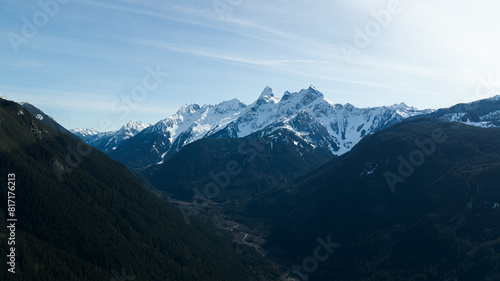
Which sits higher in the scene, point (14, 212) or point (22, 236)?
point (14, 212)

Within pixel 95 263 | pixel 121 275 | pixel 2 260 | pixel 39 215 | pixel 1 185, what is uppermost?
pixel 1 185

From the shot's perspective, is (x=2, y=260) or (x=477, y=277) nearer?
(x=2, y=260)

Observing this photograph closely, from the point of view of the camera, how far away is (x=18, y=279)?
15875cm

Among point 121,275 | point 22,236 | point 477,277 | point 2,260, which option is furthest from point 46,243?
point 477,277

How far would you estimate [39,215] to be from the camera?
200m

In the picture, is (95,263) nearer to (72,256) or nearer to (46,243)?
(72,256)

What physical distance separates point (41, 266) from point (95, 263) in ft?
102

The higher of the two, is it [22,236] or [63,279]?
[22,236]

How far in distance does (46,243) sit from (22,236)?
1265 cm

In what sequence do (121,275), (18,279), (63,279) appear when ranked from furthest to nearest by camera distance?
(121,275)
(63,279)
(18,279)

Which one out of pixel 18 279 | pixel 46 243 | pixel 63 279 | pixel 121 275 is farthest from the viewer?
pixel 121 275

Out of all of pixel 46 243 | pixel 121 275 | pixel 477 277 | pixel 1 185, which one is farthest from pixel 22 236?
pixel 477 277

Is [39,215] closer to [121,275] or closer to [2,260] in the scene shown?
[2,260]

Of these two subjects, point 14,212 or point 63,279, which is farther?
point 14,212
